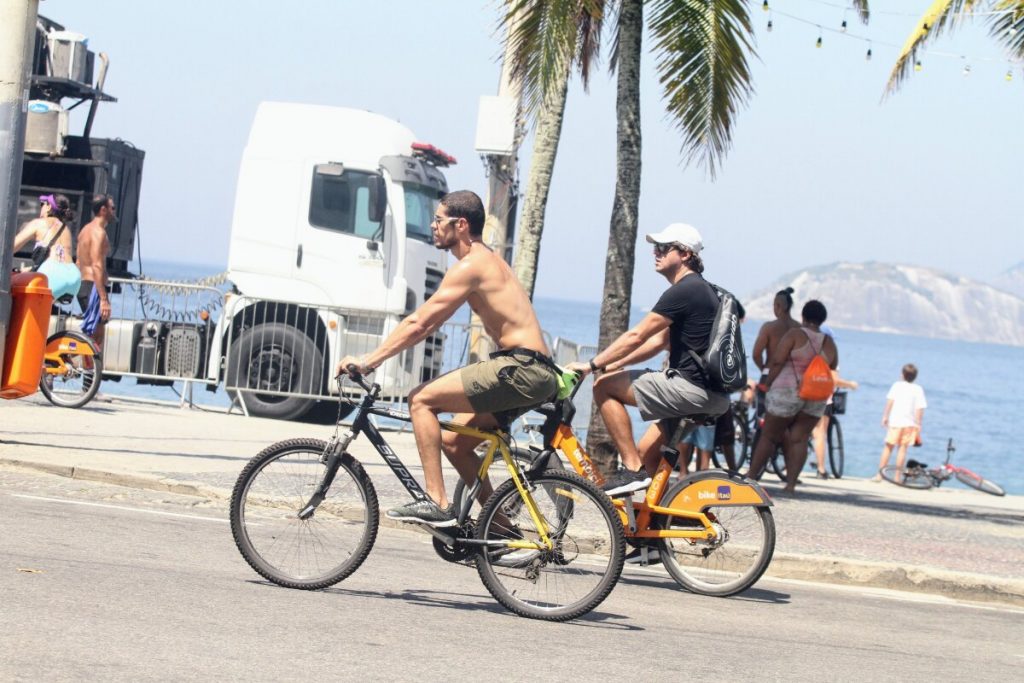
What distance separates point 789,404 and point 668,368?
5.64 m

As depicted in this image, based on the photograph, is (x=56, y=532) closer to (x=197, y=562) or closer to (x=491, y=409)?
(x=197, y=562)

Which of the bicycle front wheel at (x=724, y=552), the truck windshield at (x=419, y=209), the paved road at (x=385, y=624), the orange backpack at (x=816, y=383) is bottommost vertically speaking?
the paved road at (x=385, y=624)

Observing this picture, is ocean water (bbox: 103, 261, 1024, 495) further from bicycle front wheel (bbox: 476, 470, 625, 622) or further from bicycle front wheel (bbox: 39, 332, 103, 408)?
bicycle front wheel (bbox: 476, 470, 625, 622)

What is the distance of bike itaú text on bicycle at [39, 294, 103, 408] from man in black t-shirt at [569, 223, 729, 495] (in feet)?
27.5

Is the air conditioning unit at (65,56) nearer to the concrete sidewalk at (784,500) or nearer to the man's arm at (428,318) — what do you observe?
the concrete sidewalk at (784,500)

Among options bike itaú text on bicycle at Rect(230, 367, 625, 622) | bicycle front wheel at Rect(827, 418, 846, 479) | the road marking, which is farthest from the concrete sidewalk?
A: bicycle front wheel at Rect(827, 418, 846, 479)

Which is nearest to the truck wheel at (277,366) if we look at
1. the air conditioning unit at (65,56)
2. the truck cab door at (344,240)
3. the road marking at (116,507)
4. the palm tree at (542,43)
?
the truck cab door at (344,240)

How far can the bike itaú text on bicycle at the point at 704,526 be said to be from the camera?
834 centimetres

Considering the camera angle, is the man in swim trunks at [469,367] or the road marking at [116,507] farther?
the road marking at [116,507]

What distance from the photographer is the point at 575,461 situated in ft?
26.0

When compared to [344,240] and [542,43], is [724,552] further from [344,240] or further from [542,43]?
[344,240]

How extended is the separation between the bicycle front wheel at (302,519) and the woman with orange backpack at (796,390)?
23.6 ft

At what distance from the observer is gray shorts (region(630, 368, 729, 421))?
8.35 metres

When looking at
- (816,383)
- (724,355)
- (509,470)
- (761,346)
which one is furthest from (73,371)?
(509,470)
